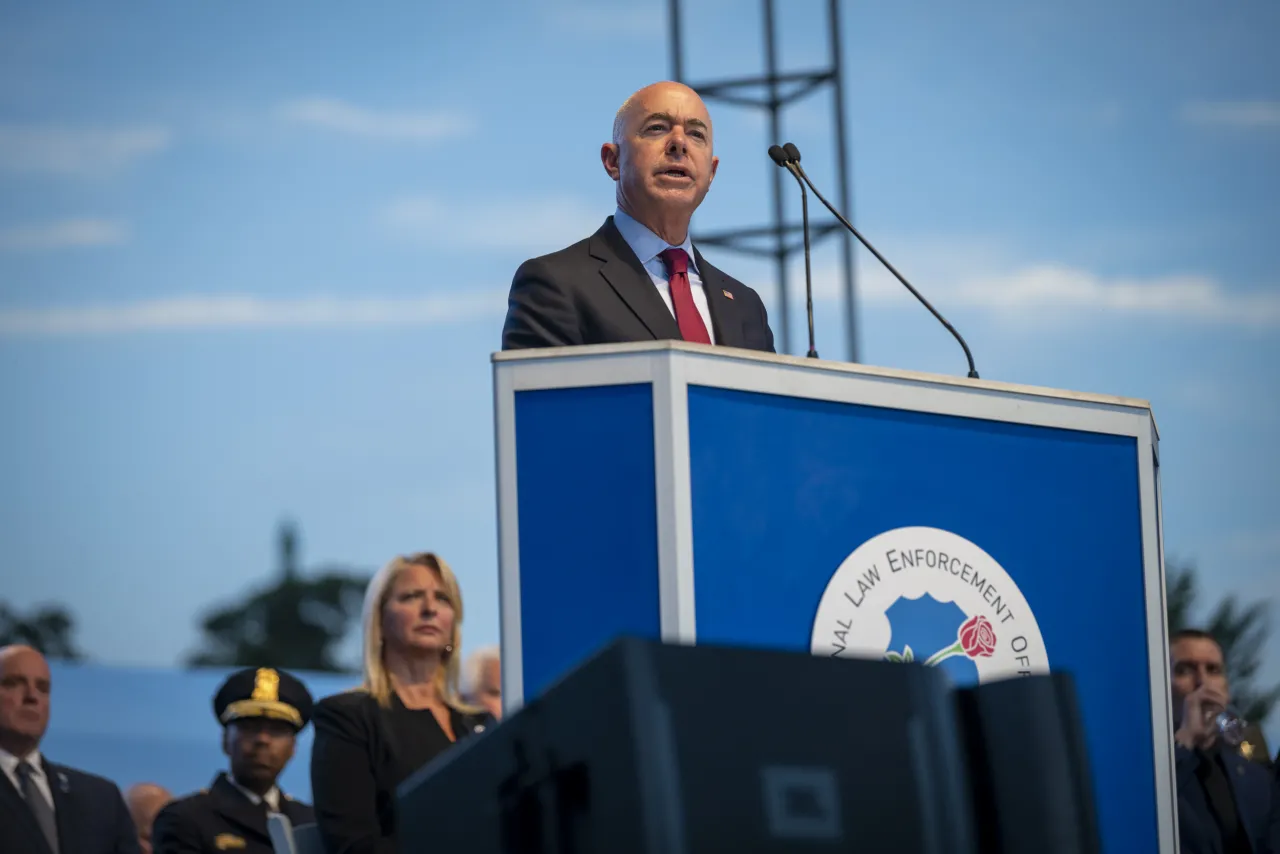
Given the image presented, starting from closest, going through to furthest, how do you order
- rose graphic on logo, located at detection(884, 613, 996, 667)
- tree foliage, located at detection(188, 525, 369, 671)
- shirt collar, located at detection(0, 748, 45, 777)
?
rose graphic on logo, located at detection(884, 613, 996, 667), shirt collar, located at detection(0, 748, 45, 777), tree foliage, located at detection(188, 525, 369, 671)

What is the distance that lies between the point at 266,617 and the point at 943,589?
26.9 metres

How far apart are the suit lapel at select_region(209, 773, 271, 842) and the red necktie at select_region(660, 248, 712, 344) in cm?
205

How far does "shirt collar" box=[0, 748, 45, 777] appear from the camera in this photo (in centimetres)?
438

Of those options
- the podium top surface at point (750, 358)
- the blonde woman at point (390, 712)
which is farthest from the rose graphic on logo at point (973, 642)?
the blonde woman at point (390, 712)

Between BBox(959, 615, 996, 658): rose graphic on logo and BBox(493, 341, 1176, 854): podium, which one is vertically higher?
BBox(493, 341, 1176, 854): podium

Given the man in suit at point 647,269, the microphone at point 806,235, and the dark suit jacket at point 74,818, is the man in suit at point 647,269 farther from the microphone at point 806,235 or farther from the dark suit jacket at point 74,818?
the dark suit jacket at point 74,818

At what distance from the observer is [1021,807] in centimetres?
113

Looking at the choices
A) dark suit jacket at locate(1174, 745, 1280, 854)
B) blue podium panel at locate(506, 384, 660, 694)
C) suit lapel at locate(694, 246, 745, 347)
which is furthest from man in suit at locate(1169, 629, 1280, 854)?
blue podium panel at locate(506, 384, 660, 694)

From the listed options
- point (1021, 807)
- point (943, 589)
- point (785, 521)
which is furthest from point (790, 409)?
point (1021, 807)

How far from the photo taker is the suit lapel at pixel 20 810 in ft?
14.0

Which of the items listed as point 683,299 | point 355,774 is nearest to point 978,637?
point 683,299

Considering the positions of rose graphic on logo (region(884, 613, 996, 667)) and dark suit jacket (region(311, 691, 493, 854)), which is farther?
dark suit jacket (region(311, 691, 493, 854))

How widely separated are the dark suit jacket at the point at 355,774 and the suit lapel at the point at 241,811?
794mm

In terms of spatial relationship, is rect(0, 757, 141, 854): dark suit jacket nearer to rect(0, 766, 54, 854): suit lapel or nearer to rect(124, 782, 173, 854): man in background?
rect(0, 766, 54, 854): suit lapel
